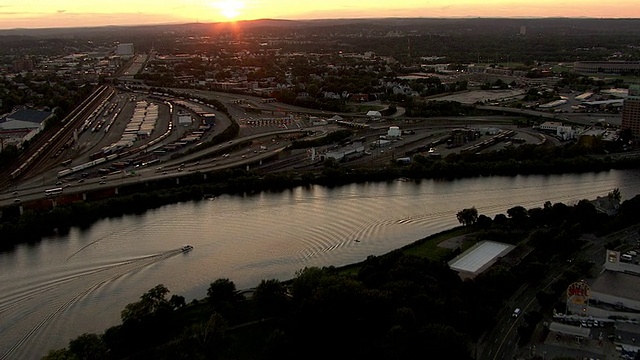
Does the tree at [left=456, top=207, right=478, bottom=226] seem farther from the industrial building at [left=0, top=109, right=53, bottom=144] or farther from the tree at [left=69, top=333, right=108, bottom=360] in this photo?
the industrial building at [left=0, top=109, right=53, bottom=144]

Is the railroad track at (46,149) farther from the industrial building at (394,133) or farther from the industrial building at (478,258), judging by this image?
the industrial building at (478,258)

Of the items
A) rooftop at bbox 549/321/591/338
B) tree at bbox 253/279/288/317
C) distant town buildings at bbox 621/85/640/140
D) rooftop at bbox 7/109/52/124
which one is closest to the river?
tree at bbox 253/279/288/317

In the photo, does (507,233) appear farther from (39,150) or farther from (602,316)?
(39,150)

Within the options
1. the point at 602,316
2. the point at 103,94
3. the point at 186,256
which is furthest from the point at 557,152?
the point at 103,94

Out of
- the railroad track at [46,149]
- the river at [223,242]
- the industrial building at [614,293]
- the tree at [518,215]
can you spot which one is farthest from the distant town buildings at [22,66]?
the industrial building at [614,293]

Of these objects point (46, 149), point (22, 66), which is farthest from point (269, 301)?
point (22, 66)

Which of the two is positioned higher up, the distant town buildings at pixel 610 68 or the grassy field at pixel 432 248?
the distant town buildings at pixel 610 68
